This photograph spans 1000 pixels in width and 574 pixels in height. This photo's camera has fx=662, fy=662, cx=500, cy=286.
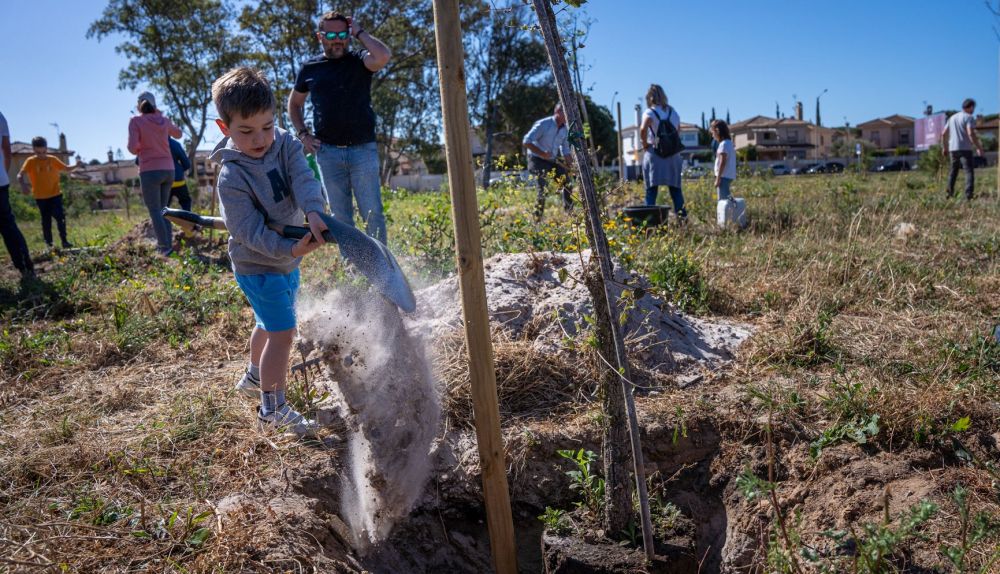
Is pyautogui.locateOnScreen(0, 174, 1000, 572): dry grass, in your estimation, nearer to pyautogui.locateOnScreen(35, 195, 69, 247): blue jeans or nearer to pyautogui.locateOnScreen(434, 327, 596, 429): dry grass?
pyautogui.locateOnScreen(434, 327, 596, 429): dry grass

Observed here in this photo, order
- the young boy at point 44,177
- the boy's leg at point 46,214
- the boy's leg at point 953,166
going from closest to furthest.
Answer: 1. the young boy at point 44,177
2. the boy's leg at point 46,214
3. the boy's leg at point 953,166

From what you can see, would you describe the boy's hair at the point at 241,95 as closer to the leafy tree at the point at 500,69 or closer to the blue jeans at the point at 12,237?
the blue jeans at the point at 12,237

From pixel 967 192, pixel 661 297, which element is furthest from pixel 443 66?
pixel 967 192

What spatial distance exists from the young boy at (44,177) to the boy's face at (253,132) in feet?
22.0

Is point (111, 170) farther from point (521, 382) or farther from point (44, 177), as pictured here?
point (521, 382)

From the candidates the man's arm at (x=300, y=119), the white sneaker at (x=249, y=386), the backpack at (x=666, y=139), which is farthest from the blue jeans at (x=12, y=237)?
the backpack at (x=666, y=139)

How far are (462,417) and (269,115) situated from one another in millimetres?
1484

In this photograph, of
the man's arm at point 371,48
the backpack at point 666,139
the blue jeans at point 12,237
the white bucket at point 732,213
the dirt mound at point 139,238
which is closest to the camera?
the man's arm at point 371,48

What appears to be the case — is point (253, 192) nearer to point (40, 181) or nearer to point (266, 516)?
point (266, 516)

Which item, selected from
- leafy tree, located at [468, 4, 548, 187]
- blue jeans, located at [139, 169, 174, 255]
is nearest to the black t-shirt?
blue jeans, located at [139, 169, 174, 255]

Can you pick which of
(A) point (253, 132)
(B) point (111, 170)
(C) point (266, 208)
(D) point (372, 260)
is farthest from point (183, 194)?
(B) point (111, 170)

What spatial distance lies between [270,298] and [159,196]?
476 cm

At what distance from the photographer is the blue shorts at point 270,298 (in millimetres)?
2707

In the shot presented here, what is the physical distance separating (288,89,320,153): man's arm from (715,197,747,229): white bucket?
4.29 m
